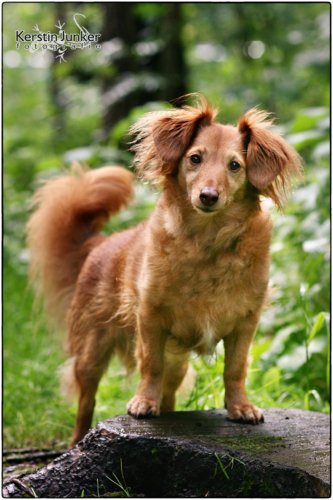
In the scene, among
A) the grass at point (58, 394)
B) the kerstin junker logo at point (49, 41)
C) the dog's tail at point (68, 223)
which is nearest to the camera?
the kerstin junker logo at point (49, 41)

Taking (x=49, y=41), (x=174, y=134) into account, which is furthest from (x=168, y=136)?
(x=49, y=41)

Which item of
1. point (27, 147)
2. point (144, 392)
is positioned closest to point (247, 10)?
point (27, 147)

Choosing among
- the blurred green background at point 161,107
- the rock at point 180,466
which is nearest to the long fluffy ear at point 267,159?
the blurred green background at point 161,107

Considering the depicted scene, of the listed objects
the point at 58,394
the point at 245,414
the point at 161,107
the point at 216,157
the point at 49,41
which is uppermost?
the point at 161,107

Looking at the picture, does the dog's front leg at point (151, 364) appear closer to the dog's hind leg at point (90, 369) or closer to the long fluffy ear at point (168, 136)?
the dog's hind leg at point (90, 369)

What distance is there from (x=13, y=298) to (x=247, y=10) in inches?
202

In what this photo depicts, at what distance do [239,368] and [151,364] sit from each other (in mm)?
455

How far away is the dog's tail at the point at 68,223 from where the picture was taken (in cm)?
377

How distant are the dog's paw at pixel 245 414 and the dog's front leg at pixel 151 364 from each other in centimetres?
38

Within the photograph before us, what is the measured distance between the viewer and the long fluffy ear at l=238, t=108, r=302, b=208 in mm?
2525

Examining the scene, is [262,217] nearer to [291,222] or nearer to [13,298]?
[291,222]

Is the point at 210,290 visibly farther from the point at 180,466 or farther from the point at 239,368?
the point at 180,466

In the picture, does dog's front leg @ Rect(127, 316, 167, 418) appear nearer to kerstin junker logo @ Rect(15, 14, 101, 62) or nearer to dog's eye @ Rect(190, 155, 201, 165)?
dog's eye @ Rect(190, 155, 201, 165)

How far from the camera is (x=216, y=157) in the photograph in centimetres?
247
